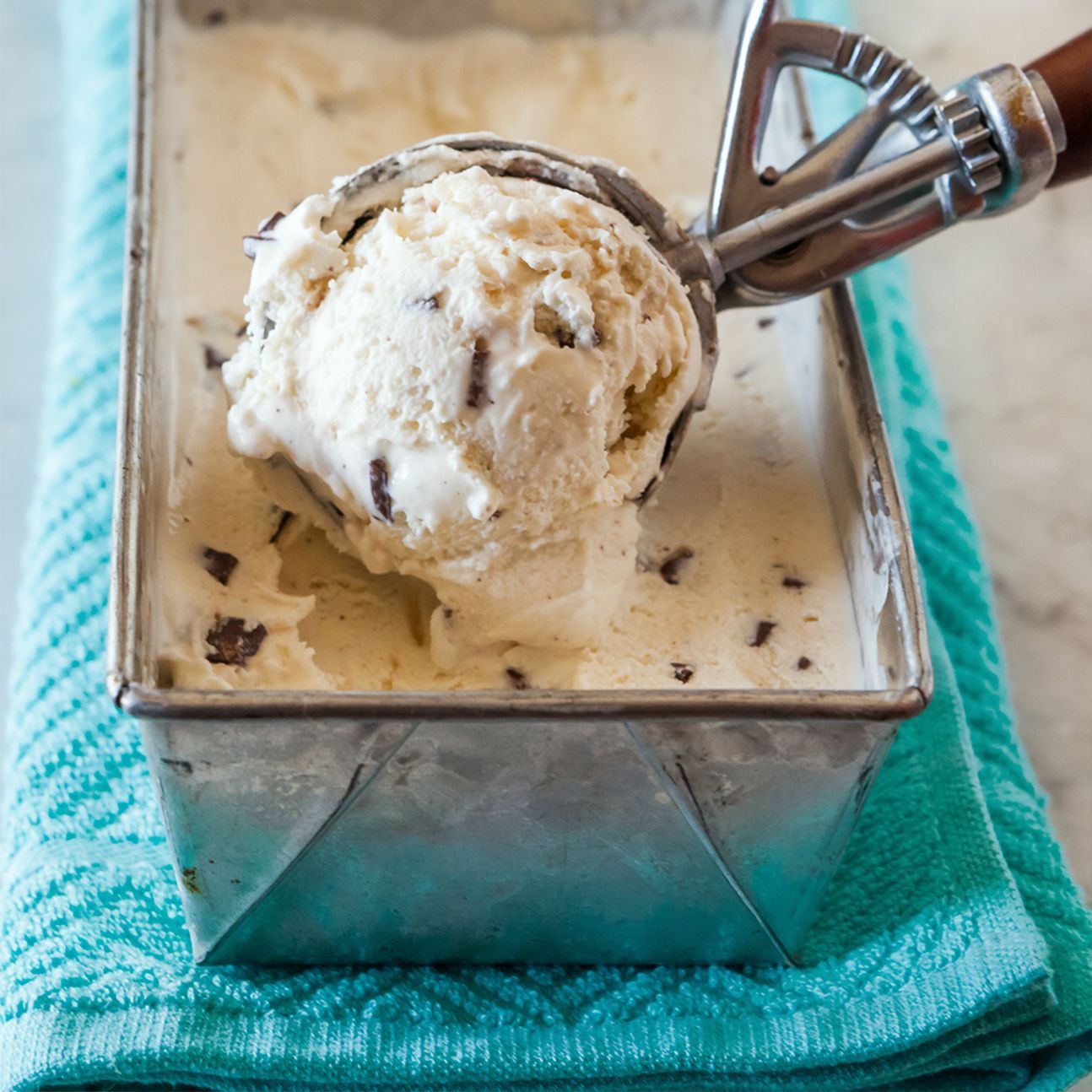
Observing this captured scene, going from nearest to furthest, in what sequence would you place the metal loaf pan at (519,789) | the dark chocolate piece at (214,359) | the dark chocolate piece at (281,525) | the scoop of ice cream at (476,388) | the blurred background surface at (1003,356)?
the metal loaf pan at (519,789) → the scoop of ice cream at (476,388) → the dark chocolate piece at (281,525) → the dark chocolate piece at (214,359) → the blurred background surface at (1003,356)

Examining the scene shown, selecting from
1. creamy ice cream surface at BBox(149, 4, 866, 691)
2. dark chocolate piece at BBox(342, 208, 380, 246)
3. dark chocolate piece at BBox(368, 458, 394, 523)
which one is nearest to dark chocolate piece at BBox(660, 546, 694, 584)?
creamy ice cream surface at BBox(149, 4, 866, 691)

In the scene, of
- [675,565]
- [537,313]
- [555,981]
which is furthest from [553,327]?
[555,981]

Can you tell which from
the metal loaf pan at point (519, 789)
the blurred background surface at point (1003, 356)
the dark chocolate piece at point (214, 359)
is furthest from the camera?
the blurred background surface at point (1003, 356)

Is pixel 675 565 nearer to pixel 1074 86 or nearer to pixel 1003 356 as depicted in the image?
pixel 1074 86

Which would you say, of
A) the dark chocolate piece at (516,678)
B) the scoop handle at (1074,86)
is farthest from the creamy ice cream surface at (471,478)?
the scoop handle at (1074,86)

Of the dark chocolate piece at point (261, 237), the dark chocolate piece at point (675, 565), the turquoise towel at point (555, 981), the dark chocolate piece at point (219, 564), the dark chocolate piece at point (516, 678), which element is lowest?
the turquoise towel at point (555, 981)

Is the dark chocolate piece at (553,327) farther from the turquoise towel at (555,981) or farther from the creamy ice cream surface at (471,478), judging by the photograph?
the turquoise towel at (555,981)

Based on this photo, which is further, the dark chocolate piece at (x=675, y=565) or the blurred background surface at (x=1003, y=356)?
the blurred background surface at (x=1003, y=356)
